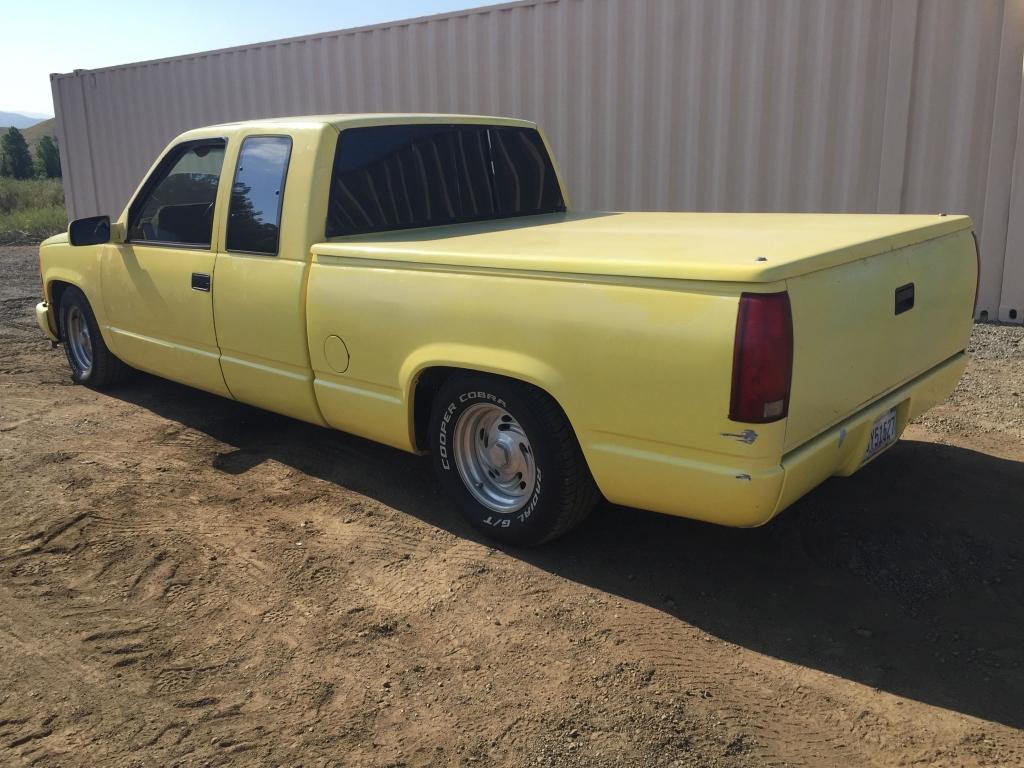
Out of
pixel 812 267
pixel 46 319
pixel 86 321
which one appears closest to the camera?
pixel 812 267

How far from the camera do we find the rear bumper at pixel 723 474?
292cm

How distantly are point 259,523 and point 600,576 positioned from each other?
1.66 meters

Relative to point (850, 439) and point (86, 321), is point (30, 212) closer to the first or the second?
point (86, 321)

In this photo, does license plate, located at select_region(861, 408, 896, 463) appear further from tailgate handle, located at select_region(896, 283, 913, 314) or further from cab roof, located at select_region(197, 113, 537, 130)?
cab roof, located at select_region(197, 113, 537, 130)

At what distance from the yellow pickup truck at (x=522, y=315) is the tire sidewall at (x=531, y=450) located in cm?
1

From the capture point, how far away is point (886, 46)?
7.34 m

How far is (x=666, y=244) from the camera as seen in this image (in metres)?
3.44

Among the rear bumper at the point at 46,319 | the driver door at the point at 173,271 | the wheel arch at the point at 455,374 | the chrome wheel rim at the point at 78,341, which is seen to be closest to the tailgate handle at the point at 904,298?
the wheel arch at the point at 455,374

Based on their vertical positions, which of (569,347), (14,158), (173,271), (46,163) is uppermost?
(14,158)

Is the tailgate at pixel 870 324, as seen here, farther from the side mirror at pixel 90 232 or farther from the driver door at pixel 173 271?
the side mirror at pixel 90 232

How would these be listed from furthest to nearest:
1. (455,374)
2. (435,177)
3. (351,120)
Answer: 1. (435,177)
2. (351,120)
3. (455,374)

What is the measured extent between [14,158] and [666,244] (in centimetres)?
3698

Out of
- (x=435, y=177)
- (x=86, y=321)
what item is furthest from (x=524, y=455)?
(x=86, y=321)

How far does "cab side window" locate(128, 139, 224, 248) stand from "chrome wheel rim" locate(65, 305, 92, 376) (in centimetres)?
135
